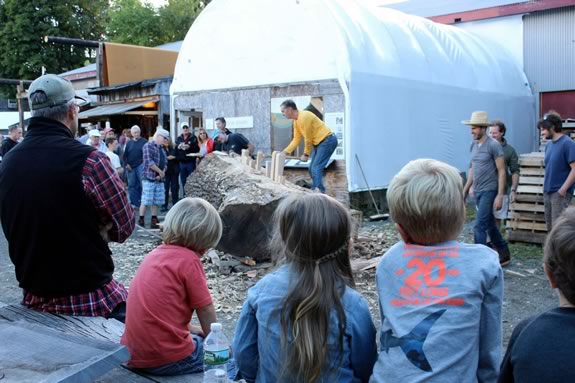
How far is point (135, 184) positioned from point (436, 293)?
10.5 meters

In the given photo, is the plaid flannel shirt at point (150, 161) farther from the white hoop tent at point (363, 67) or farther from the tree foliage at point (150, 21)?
the tree foliage at point (150, 21)

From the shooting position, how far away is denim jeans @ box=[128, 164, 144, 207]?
11.8 m

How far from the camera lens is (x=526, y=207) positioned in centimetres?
845

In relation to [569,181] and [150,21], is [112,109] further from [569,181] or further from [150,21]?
[150,21]

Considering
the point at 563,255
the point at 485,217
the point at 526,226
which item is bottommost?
the point at 526,226

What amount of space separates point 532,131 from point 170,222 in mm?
19069

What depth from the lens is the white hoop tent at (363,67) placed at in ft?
38.8

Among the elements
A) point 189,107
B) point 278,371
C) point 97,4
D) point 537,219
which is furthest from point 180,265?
point 97,4

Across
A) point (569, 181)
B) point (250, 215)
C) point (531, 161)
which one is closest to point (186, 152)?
point (250, 215)

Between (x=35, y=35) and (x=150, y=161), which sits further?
(x=35, y=35)

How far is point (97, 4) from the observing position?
4459cm

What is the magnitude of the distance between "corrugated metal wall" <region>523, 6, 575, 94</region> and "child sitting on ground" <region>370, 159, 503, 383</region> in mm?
18681

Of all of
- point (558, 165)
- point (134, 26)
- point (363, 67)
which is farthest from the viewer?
point (134, 26)

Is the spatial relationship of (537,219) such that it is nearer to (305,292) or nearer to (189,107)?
(305,292)
